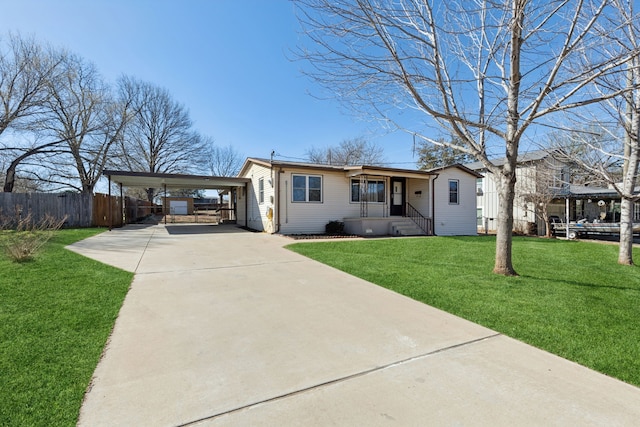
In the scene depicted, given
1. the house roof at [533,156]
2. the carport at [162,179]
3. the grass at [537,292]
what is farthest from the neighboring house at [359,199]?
the grass at [537,292]

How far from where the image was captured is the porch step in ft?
46.8

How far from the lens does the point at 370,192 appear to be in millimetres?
15156

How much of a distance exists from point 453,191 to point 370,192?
4627mm

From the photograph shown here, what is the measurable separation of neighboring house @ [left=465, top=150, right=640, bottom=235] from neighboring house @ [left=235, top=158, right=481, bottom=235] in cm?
197

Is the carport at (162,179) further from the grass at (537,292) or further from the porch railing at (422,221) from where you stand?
the porch railing at (422,221)

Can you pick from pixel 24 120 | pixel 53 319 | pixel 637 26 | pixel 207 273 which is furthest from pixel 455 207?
pixel 24 120

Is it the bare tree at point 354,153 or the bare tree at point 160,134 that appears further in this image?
the bare tree at point 354,153

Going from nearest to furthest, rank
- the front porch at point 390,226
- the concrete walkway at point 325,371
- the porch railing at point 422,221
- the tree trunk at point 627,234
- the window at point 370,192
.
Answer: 1. the concrete walkway at point 325,371
2. the tree trunk at point 627,234
3. the front porch at point 390,226
4. the window at point 370,192
5. the porch railing at point 422,221

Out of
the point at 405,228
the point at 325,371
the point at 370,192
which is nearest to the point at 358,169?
the point at 370,192

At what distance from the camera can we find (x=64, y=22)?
402 inches

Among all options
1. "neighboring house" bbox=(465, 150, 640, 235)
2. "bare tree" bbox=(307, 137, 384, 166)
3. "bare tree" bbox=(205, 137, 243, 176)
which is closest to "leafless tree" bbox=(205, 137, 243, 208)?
"bare tree" bbox=(205, 137, 243, 176)

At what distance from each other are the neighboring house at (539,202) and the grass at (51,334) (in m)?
15.6

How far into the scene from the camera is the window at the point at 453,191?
16188mm

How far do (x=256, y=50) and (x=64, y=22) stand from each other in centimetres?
810
